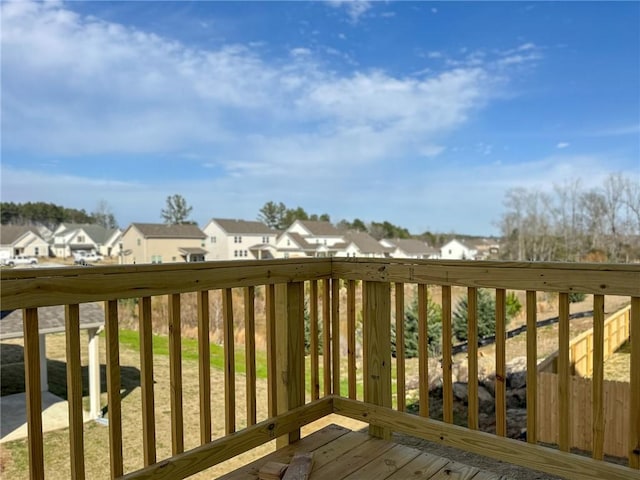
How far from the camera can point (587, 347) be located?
665 cm

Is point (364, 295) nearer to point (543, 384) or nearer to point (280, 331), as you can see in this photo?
point (280, 331)

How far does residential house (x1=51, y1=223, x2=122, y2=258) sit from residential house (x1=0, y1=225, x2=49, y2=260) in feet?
9.44

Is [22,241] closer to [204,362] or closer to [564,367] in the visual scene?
[204,362]

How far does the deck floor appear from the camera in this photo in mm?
2000

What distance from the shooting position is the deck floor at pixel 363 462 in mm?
2000

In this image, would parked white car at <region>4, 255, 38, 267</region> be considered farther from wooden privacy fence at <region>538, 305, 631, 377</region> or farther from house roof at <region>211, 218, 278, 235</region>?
house roof at <region>211, 218, 278, 235</region>

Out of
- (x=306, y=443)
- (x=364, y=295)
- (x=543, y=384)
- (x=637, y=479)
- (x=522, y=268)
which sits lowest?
(x=543, y=384)

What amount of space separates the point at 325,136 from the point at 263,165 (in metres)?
8.73

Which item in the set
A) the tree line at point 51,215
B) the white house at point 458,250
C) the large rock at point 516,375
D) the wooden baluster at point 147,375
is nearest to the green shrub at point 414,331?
the large rock at point 516,375

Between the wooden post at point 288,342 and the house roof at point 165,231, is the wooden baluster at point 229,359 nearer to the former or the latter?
the wooden post at point 288,342

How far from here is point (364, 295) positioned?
2385 mm

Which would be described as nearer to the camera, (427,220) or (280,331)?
(280,331)

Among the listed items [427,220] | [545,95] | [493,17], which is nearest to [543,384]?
[493,17]

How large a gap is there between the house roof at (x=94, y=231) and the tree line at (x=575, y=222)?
1253 inches
